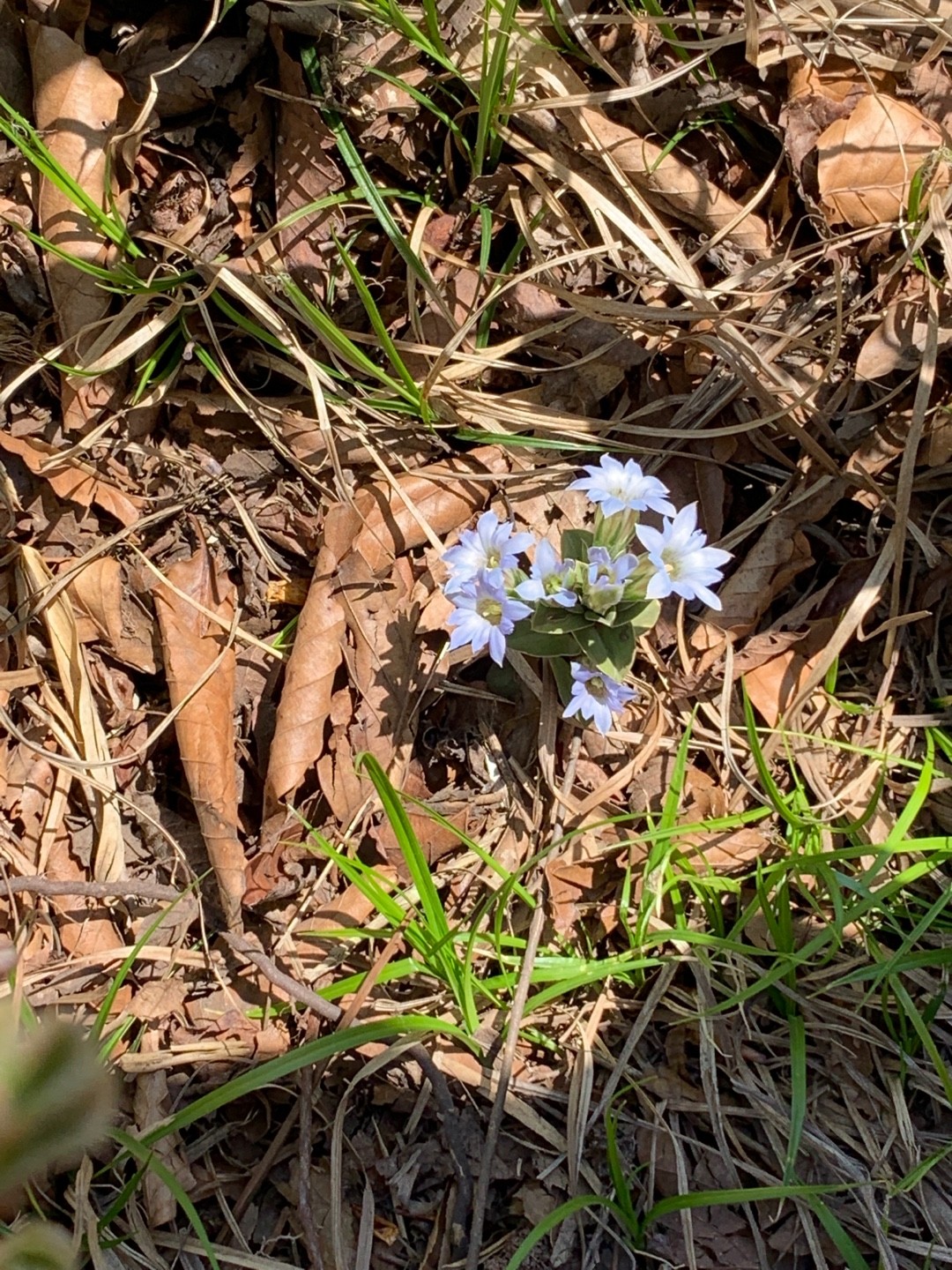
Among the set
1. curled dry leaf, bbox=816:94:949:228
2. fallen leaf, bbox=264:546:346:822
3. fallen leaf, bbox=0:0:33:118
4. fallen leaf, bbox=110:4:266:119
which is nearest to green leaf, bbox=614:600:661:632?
fallen leaf, bbox=264:546:346:822

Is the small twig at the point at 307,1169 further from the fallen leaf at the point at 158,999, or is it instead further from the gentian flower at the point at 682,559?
the gentian flower at the point at 682,559

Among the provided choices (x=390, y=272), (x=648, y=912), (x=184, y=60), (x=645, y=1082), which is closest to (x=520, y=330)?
(x=390, y=272)

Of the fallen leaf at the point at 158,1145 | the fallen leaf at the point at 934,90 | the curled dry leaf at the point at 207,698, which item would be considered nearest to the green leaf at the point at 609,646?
the curled dry leaf at the point at 207,698

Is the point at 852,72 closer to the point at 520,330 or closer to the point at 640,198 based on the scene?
the point at 640,198

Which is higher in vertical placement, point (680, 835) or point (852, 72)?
point (852, 72)

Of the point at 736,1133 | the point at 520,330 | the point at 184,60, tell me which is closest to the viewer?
the point at 736,1133

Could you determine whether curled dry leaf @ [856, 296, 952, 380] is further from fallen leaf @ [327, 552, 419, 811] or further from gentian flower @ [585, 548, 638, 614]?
fallen leaf @ [327, 552, 419, 811]
